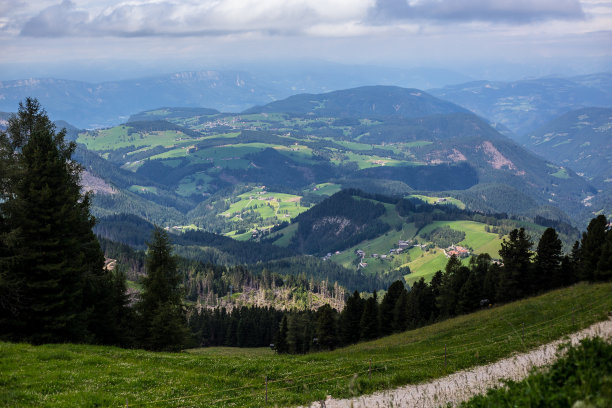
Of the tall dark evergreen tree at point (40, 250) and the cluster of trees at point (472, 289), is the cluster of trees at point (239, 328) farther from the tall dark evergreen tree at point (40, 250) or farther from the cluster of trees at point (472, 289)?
the tall dark evergreen tree at point (40, 250)

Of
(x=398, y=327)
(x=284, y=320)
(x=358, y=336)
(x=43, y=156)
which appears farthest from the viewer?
(x=284, y=320)

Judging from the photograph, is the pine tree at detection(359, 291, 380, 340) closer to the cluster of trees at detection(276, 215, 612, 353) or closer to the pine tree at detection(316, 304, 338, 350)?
the cluster of trees at detection(276, 215, 612, 353)

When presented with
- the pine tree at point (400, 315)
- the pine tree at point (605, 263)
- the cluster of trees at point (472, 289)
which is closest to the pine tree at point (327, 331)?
the cluster of trees at point (472, 289)

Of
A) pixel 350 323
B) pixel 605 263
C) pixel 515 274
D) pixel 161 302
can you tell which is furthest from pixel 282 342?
pixel 605 263

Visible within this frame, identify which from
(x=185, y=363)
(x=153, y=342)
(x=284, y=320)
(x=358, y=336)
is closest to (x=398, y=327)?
(x=358, y=336)

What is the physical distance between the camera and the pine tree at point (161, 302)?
5050 cm

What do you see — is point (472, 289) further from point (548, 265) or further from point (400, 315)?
point (400, 315)

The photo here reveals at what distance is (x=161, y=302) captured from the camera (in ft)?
173

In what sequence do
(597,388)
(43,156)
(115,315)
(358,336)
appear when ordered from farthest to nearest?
1. (358,336)
2. (115,315)
3. (43,156)
4. (597,388)

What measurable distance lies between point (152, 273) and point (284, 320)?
209 feet

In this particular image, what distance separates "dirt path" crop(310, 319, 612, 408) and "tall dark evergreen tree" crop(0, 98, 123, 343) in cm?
2930

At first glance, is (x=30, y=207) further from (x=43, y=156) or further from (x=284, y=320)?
(x=284, y=320)

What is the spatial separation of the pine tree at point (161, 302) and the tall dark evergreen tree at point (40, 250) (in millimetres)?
8184

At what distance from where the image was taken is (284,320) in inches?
4417
